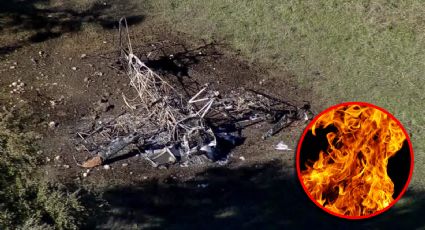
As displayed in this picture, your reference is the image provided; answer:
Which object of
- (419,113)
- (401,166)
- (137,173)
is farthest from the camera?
(419,113)

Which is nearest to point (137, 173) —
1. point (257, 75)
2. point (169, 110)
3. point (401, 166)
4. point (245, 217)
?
point (169, 110)

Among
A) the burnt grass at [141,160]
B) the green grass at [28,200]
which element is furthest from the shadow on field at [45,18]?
the green grass at [28,200]

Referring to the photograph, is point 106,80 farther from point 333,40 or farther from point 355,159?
point 355,159

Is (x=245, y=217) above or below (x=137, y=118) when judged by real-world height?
Result: below

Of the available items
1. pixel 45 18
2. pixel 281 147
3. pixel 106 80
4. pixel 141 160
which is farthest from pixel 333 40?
pixel 45 18

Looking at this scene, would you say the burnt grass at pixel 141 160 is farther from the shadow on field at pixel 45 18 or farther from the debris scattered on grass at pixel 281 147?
the debris scattered on grass at pixel 281 147

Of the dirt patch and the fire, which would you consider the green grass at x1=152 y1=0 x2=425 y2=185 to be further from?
the fire

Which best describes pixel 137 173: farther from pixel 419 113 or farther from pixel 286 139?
pixel 419 113
